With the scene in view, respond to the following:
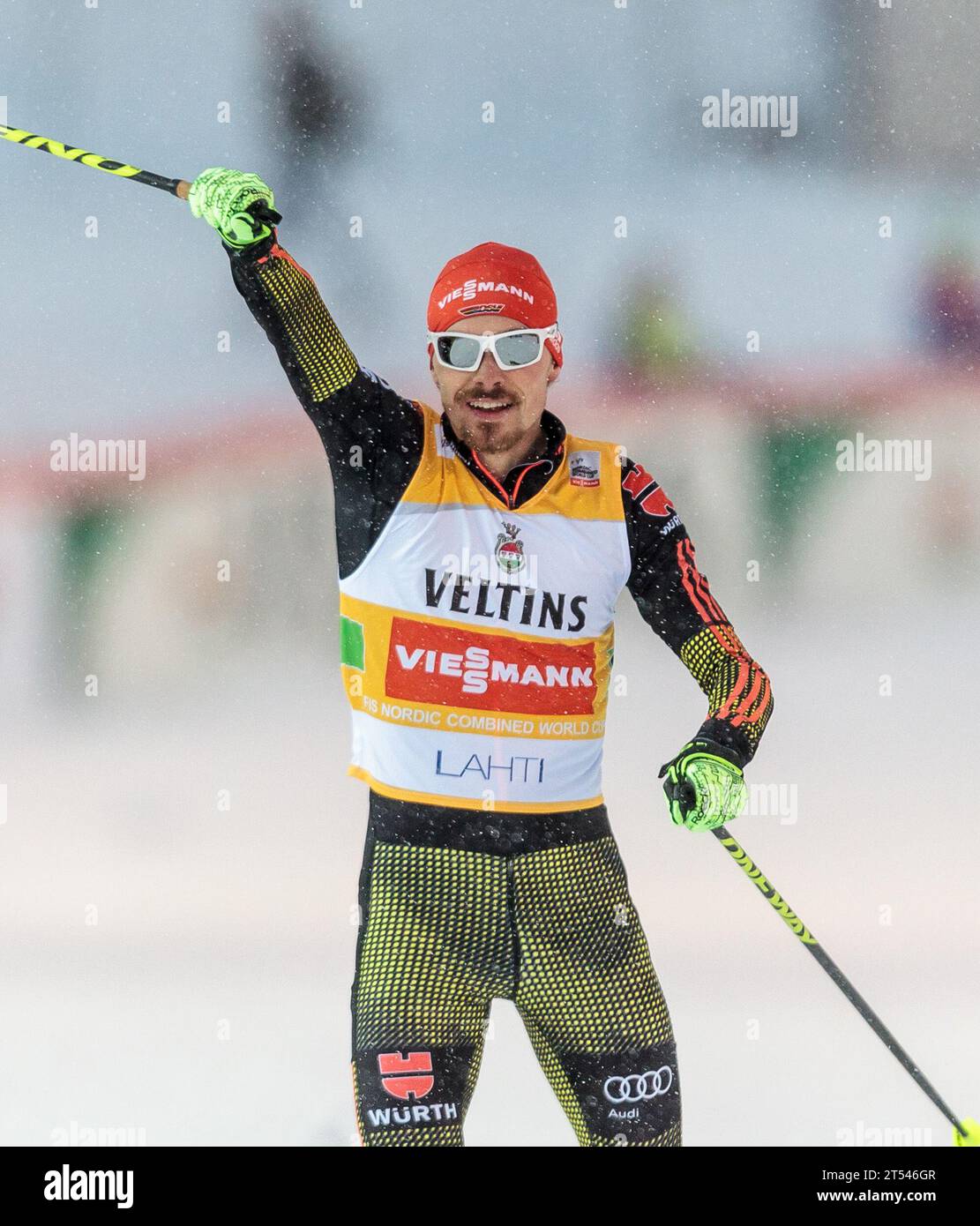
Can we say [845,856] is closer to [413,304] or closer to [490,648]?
[413,304]

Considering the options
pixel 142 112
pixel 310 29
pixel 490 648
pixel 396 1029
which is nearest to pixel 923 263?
pixel 310 29

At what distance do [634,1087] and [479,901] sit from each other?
0.40m

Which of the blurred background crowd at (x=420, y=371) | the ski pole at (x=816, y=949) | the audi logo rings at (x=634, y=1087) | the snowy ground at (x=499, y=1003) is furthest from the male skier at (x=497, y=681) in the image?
the blurred background crowd at (x=420, y=371)

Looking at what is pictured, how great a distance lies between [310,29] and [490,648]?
2779 mm

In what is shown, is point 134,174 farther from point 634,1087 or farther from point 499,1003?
point 499,1003

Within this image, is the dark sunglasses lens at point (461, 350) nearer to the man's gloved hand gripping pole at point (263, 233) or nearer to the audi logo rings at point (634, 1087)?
the man's gloved hand gripping pole at point (263, 233)

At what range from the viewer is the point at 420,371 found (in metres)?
4.96

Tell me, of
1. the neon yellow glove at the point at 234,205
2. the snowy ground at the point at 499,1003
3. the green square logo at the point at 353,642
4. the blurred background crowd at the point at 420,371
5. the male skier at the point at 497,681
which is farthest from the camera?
the blurred background crowd at the point at 420,371

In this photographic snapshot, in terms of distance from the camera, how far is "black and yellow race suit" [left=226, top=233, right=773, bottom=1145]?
2766 mm

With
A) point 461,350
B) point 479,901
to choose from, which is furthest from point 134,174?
point 479,901

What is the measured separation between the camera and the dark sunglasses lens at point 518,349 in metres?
2.91

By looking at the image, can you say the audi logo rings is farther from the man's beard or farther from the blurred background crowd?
the blurred background crowd

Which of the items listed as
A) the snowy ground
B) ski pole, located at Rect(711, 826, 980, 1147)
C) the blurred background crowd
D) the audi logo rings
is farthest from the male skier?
the blurred background crowd

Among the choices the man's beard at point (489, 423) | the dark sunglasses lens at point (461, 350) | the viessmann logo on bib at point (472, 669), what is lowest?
the viessmann logo on bib at point (472, 669)
